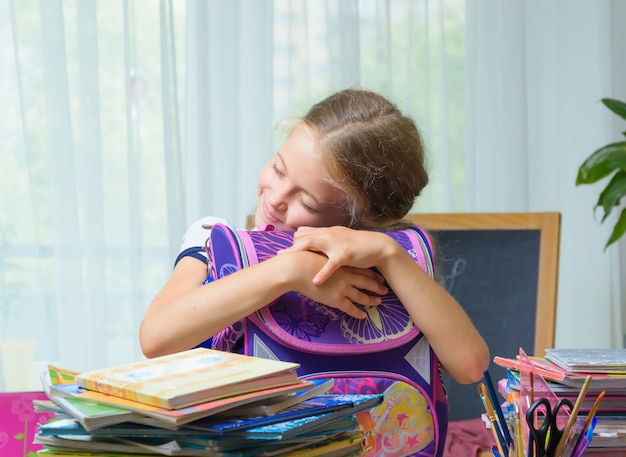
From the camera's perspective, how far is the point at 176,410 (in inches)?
22.5

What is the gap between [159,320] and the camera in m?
0.93

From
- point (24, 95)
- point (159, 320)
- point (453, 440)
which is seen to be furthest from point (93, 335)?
point (159, 320)

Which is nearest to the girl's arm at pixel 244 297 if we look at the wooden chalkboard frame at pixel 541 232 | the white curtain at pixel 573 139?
the wooden chalkboard frame at pixel 541 232

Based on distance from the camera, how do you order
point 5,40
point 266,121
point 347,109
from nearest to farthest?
point 347,109 → point 5,40 → point 266,121

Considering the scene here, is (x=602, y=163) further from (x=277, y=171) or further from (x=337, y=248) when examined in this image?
(x=337, y=248)

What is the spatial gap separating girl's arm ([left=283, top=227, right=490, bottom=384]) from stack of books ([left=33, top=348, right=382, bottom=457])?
26cm

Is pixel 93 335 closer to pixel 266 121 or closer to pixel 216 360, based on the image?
pixel 266 121

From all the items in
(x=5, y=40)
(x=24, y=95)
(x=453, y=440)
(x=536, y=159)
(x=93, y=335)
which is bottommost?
(x=453, y=440)

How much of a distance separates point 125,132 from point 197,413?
1.46m

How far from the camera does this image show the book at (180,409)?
569mm

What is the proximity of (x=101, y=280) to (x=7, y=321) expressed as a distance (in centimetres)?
23

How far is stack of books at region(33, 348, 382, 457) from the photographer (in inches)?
23.2

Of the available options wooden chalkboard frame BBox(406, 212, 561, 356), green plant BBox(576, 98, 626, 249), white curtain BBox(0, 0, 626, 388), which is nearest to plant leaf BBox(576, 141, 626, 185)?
green plant BBox(576, 98, 626, 249)

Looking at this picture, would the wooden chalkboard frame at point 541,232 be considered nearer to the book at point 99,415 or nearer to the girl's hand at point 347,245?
the girl's hand at point 347,245
